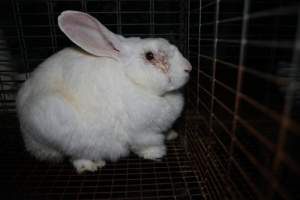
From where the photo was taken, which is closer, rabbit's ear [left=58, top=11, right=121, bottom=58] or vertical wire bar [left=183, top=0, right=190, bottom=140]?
rabbit's ear [left=58, top=11, right=121, bottom=58]

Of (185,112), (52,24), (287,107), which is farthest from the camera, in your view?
(185,112)

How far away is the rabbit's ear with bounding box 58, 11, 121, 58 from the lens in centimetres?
146

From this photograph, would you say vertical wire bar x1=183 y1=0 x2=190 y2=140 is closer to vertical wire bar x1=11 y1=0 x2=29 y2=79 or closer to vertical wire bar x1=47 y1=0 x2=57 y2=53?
vertical wire bar x1=47 y1=0 x2=57 y2=53

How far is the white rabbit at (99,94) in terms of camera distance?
→ 1.53 metres

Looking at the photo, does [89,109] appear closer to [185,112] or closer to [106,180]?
[106,180]

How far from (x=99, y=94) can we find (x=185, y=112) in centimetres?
83

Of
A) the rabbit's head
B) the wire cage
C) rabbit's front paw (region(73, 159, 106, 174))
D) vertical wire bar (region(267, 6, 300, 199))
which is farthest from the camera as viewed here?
rabbit's front paw (region(73, 159, 106, 174))

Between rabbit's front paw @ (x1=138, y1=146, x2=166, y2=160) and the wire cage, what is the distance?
0.14 feet

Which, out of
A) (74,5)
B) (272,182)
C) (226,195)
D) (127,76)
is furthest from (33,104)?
(272,182)

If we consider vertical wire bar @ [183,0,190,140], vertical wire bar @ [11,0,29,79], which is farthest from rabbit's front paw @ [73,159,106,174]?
vertical wire bar @ [11,0,29,79]

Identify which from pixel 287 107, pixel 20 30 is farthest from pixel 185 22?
pixel 287 107

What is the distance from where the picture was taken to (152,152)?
178cm

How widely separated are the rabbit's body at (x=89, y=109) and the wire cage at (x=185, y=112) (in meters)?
0.21

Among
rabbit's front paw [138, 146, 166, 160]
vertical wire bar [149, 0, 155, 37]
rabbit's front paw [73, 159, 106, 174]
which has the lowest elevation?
rabbit's front paw [73, 159, 106, 174]
